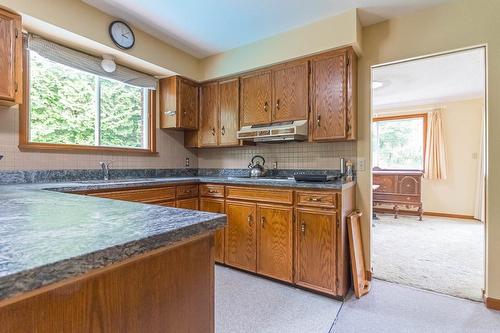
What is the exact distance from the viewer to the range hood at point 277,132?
2.65 metres

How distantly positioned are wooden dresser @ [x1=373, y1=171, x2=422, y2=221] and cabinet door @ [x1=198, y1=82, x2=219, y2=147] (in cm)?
379

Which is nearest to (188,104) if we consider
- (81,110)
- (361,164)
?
(81,110)

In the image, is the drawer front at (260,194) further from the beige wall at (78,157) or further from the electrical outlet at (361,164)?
the beige wall at (78,157)

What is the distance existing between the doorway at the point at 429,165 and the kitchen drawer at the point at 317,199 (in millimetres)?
1246

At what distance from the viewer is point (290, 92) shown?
281 centimetres

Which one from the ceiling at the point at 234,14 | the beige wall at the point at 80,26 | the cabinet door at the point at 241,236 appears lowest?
the cabinet door at the point at 241,236

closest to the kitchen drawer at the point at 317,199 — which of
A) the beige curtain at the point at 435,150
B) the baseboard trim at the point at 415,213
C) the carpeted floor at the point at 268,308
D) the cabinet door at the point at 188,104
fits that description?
the carpeted floor at the point at 268,308

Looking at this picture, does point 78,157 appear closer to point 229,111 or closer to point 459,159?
point 229,111

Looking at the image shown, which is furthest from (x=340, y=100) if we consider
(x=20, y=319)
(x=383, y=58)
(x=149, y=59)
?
(x=20, y=319)

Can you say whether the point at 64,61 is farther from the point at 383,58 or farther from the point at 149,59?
the point at 383,58

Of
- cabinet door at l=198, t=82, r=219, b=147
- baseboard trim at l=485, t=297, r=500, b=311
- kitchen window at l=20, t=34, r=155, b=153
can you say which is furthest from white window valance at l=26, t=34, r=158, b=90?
baseboard trim at l=485, t=297, r=500, b=311

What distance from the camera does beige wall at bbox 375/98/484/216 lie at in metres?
5.11

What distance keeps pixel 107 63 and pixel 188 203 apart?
68.2 inches

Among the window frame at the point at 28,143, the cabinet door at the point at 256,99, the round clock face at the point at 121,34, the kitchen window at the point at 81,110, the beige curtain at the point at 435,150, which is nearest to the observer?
the window frame at the point at 28,143
